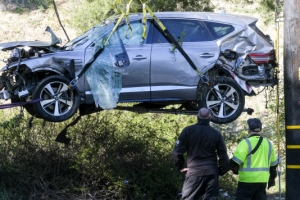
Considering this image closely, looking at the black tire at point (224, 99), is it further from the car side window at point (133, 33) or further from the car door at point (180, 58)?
the car side window at point (133, 33)

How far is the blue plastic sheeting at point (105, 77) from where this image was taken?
9.14 metres

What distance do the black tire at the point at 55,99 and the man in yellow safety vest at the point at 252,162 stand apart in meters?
2.72

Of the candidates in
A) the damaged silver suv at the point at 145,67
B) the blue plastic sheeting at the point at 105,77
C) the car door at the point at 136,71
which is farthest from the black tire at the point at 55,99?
the car door at the point at 136,71

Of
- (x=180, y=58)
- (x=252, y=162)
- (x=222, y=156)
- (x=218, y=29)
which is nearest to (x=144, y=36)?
(x=180, y=58)

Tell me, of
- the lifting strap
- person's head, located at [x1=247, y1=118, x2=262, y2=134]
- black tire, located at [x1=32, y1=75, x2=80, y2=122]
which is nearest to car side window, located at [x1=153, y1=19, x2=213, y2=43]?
the lifting strap

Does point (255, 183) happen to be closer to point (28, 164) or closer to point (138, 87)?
point (138, 87)

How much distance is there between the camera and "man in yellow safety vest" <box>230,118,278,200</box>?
8156 mm

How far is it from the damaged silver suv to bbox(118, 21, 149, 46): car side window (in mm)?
17

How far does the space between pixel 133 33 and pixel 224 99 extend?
191cm

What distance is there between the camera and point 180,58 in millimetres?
9359

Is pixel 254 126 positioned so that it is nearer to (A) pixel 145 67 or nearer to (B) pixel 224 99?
(B) pixel 224 99

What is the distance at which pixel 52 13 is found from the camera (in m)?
26.1

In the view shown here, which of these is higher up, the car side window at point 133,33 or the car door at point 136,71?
the car side window at point 133,33

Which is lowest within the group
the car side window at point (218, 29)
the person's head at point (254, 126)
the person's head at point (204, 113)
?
the person's head at point (254, 126)
